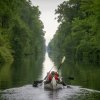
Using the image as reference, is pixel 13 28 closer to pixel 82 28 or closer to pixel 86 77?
pixel 82 28

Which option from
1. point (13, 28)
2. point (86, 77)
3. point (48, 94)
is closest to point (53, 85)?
point (48, 94)

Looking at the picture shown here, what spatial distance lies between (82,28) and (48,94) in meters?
62.2

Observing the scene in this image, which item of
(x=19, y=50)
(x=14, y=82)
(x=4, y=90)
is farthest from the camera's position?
(x=19, y=50)

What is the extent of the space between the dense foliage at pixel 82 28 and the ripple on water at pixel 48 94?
36915 millimetres

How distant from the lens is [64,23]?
368ft

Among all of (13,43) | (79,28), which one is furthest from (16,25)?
(79,28)

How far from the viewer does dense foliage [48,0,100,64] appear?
75.8 meters

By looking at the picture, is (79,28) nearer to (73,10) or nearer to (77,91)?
(73,10)

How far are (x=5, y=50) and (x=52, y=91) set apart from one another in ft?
139

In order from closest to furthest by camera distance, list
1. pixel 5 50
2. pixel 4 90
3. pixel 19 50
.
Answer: pixel 4 90
pixel 5 50
pixel 19 50

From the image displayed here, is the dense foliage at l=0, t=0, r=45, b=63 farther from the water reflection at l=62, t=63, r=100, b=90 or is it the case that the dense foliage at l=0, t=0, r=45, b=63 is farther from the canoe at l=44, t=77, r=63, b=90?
the canoe at l=44, t=77, r=63, b=90

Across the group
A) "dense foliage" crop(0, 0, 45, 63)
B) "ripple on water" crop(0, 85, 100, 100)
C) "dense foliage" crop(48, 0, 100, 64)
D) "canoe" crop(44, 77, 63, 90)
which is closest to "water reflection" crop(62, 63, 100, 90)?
"ripple on water" crop(0, 85, 100, 100)

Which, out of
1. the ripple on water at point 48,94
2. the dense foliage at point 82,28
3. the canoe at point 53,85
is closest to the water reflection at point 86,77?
the ripple on water at point 48,94

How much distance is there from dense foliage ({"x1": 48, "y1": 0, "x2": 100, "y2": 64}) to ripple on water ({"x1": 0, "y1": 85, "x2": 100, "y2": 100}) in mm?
36915
